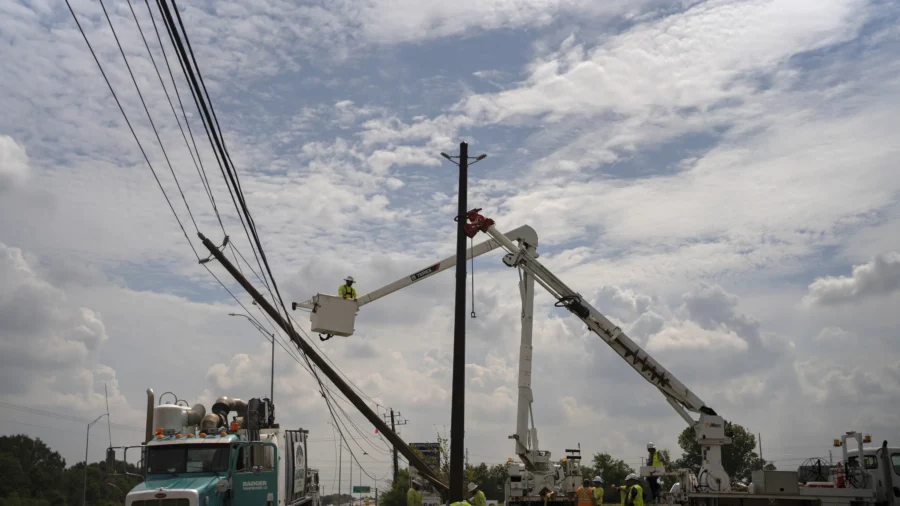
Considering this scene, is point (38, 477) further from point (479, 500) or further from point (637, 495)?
point (637, 495)

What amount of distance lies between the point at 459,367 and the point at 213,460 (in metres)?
5.58

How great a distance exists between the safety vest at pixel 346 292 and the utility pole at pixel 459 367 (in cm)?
660

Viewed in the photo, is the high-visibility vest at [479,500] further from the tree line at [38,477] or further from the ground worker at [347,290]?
the tree line at [38,477]

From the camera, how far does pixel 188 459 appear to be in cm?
1698

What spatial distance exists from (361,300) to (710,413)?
11.7 meters

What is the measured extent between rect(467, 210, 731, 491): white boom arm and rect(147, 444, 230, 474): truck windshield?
41.8 feet

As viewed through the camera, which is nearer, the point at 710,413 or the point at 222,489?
the point at 222,489

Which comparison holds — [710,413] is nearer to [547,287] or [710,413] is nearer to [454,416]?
[547,287]

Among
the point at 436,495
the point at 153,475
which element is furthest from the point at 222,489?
the point at 436,495

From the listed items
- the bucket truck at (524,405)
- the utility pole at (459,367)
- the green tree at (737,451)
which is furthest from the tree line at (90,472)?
the utility pole at (459,367)

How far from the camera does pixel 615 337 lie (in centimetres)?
2670

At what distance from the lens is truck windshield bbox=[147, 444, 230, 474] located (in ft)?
55.5

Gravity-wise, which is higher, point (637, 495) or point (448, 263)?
point (448, 263)

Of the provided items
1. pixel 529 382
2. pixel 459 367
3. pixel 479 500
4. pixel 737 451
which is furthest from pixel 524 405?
pixel 737 451
